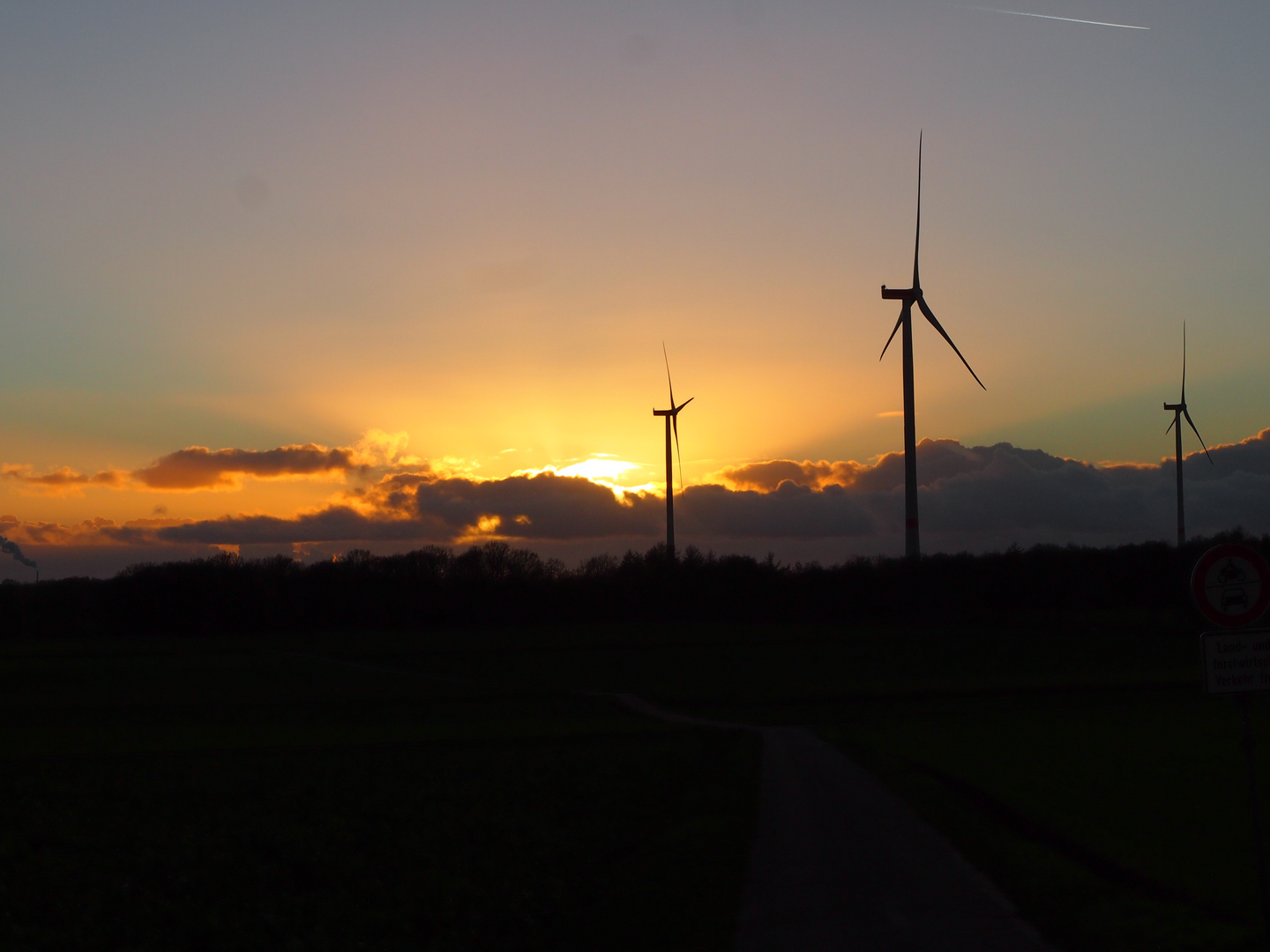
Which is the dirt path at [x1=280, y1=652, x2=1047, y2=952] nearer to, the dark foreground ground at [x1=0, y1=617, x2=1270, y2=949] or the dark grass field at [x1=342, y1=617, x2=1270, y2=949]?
the dark foreground ground at [x1=0, y1=617, x2=1270, y2=949]

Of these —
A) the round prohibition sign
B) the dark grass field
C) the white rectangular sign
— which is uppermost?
the round prohibition sign

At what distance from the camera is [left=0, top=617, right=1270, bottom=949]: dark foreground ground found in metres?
13.3

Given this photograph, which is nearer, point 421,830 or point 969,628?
point 421,830

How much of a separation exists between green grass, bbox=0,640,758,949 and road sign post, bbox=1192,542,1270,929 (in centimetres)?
603

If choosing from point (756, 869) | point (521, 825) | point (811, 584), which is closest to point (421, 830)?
point (521, 825)

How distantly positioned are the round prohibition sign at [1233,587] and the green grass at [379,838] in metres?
6.40

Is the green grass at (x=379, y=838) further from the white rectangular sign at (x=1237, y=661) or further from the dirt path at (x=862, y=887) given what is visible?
the white rectangular sign at (x=1237, y=661)

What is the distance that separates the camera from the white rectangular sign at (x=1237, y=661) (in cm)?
1173

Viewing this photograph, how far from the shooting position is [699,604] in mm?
148000

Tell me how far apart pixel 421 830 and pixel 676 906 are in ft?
25.5

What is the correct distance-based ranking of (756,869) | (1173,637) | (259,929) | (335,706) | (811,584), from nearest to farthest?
(259,929) < (756,869) < (335,706) < (1173,637) < (811,584)

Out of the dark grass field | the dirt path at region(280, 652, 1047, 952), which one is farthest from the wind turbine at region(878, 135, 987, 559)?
the dirt path at region(280, 652, 1047, 952)

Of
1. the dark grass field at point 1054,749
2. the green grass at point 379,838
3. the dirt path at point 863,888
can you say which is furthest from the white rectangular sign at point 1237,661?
the green grass at point 379,838

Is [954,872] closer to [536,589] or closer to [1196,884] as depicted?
[1196,884]
